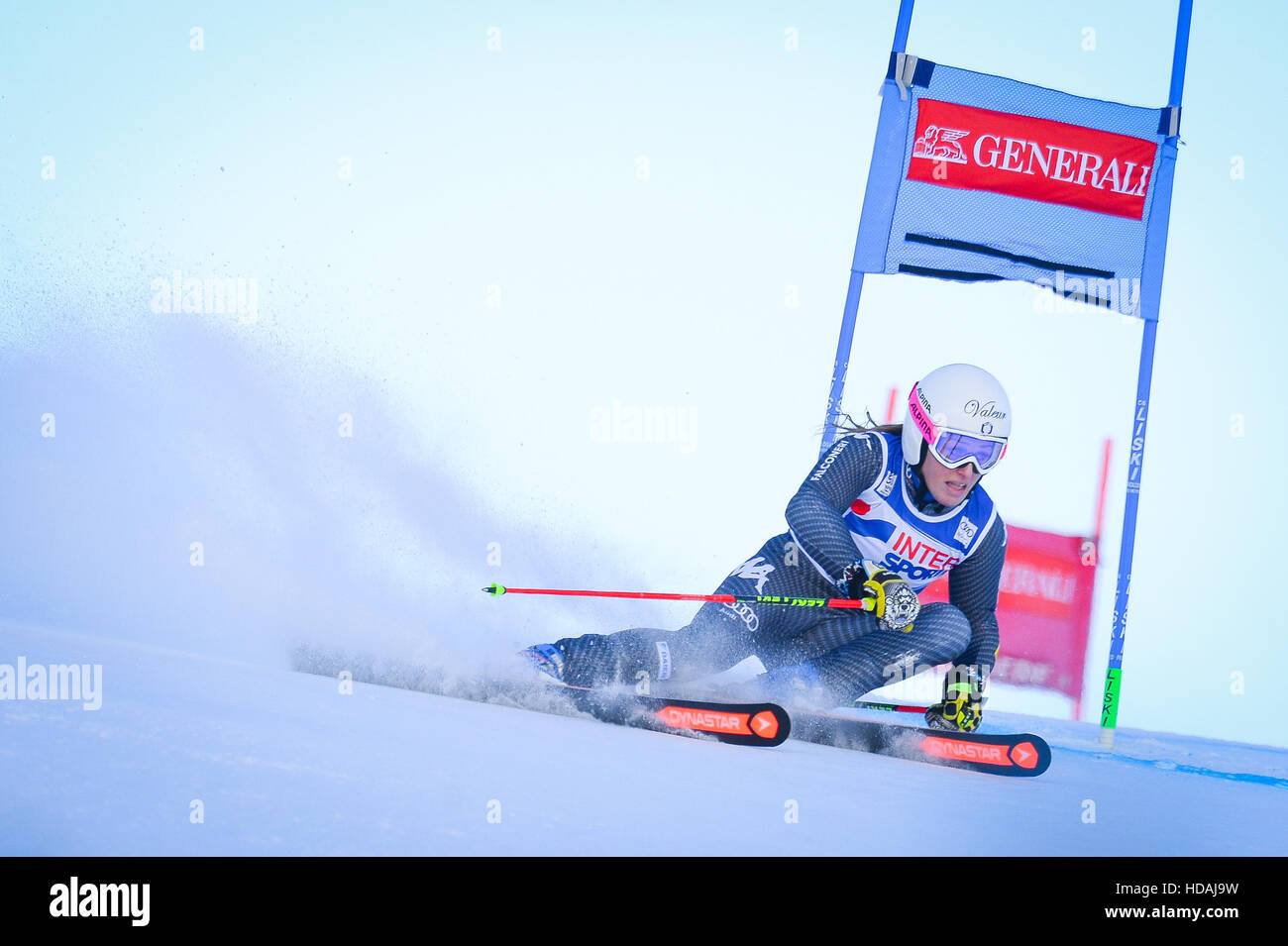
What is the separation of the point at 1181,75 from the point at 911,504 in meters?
3.71

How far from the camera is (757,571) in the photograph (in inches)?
159

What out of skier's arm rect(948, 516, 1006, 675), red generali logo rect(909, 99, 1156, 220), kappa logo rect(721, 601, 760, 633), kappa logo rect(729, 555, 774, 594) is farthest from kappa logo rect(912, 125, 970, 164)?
kappa logo rect(721, 601, 760, 633)

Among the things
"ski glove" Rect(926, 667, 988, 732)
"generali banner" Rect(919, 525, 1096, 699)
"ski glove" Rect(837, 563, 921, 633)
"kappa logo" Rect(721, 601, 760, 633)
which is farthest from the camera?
"generali banner" Rect(919, 525, 1096, 699)

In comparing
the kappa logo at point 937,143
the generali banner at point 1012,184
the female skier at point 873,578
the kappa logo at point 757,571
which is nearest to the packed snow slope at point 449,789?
the female skier at point 873,578

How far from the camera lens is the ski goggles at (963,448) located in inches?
141

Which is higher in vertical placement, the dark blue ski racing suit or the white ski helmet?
the white ski helmet

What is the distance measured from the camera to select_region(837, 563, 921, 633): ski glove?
11.0ft

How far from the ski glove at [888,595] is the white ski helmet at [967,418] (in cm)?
52

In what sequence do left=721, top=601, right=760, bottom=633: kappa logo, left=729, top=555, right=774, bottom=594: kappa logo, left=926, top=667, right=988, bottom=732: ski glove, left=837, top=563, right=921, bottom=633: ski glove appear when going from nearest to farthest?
left=837, top=563, right=921, bottom=633: ski glove, left=926, top=667, right=988, bottom=732: ski glove, left=721, top=601, right=760, bottom=633: kappa logo, left=729, top=555, right=774, bottom=594: kappa logo

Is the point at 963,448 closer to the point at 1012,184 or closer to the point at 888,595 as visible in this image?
the point at 888,595

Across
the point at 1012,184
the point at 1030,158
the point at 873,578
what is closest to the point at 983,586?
the point at 873,578

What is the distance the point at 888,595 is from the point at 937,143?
139 inches

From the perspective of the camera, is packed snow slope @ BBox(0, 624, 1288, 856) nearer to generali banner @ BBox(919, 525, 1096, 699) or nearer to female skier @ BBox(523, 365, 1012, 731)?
female skier @ BBox(523, 365, 1012, 731)
